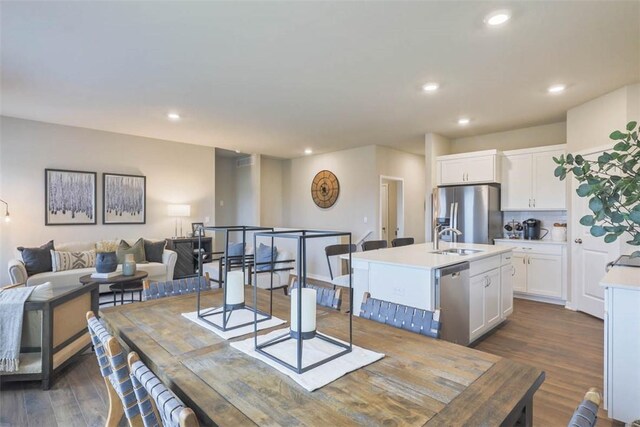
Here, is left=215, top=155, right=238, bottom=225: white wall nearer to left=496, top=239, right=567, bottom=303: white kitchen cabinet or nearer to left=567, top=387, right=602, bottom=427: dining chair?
left=496, top=239, right=567, bottom=303: white kitchen cabinet

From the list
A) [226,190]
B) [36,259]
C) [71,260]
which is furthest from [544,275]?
[36,259]

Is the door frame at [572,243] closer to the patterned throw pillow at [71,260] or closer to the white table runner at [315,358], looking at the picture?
the white table runner at [315,358]

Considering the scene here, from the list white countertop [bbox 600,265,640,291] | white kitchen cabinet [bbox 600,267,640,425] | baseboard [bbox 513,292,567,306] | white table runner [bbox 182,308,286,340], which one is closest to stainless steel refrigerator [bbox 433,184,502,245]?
baseboard [bbox 513,292,567,306]

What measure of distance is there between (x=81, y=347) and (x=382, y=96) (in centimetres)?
370

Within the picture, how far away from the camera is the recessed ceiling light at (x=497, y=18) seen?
2151mm

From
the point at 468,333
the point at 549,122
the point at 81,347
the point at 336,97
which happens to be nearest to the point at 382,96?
the point at 336,97

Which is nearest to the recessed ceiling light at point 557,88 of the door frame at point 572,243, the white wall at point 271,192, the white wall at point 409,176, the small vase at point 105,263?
the door frame at point 572,243

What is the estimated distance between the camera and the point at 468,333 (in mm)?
2832

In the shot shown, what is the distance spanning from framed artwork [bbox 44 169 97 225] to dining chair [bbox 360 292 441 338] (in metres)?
5.23

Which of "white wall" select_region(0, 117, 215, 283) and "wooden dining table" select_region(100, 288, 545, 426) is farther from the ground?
"white wall" select_region(0, 117, 215, 283)

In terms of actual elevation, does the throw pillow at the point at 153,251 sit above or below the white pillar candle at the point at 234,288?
below

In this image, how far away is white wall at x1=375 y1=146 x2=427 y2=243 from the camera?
636 centimetres

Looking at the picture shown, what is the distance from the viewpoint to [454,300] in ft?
8.63

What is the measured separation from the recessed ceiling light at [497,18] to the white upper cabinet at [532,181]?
3040 mm
